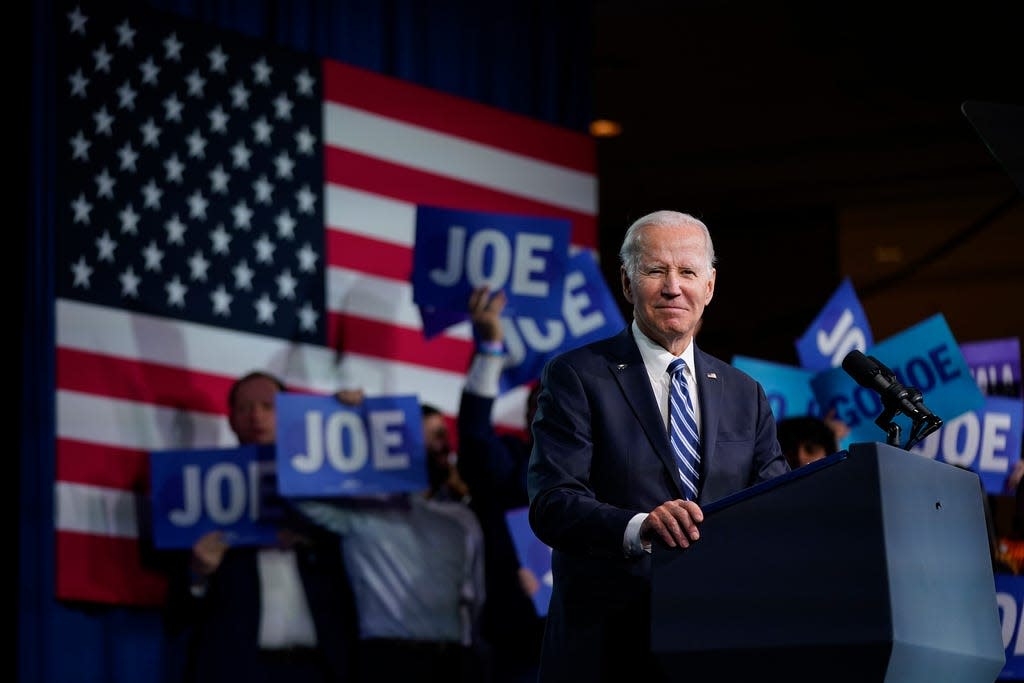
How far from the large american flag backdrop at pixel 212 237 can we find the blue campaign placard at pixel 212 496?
0.33 m

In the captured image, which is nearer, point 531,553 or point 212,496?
point 531,553

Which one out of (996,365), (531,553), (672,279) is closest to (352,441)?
(531,553)

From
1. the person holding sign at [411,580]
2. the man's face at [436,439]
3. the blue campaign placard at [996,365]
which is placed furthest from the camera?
the blue campaign placard at [996,365]

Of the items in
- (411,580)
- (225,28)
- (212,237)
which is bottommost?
(411,580)

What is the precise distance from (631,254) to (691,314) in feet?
0.43

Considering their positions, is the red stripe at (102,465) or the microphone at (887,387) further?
the red stripe at (102,465)

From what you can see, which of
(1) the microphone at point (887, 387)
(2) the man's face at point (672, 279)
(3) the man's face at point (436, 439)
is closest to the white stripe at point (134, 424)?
(3) the man's face at point (436, 439)

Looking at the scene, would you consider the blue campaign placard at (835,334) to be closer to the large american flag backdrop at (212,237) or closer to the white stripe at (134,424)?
the large american flag backdrop at (212,237)

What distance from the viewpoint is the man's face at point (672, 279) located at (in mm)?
2299

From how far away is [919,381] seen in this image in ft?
15.4

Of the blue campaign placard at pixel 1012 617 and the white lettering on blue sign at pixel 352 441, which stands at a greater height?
the white lettering on blue sign at pixel 352 441

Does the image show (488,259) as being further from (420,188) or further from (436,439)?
(420,188)

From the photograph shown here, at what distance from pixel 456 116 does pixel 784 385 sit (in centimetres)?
222

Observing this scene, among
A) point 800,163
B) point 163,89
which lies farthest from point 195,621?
point 800,163
